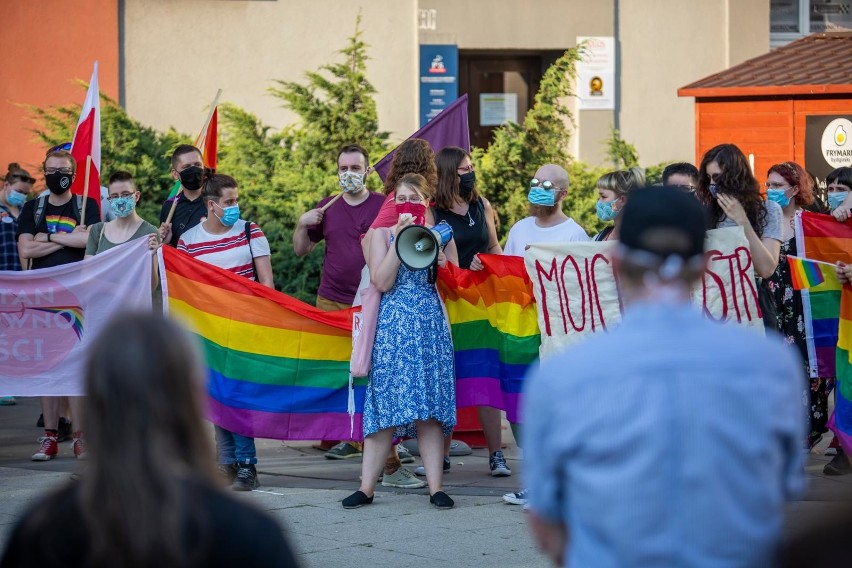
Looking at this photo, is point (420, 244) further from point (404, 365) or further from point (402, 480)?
point (402, 480)

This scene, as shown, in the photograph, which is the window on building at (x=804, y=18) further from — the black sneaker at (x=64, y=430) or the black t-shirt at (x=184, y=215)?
the black sneaker at (x=64, y=430)

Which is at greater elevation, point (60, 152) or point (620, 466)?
point (60, 152)

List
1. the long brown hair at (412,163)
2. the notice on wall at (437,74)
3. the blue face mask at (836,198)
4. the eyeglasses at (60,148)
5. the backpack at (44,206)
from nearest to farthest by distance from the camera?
the long brown hair at (412,163) < the blue face mask at (836,198) < the backpack at (44,206) < the eyeglasses at (60,148) < the notice on wall at (437,74)

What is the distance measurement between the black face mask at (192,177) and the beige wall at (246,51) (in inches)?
290

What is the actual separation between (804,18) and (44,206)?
12327 millimetres

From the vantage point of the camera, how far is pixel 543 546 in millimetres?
2727

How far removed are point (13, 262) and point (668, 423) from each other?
28.8 feet

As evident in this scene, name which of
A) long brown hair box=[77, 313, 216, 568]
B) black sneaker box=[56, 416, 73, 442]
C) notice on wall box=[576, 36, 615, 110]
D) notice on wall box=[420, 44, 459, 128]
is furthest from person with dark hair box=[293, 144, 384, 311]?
notice on wall box=[576, 36, 615, 110]

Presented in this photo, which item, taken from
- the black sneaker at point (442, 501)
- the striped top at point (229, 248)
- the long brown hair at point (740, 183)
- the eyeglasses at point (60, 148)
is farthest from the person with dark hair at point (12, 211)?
the long brown hair at point (740, 183)

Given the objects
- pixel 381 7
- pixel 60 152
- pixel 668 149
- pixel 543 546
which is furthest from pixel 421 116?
pixel 543 546

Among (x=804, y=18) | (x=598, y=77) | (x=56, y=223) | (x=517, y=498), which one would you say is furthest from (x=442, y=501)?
(x=804, y=18)

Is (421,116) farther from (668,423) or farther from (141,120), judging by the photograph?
(668,423)

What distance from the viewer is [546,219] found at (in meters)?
7.63

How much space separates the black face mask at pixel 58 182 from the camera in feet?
27.8
